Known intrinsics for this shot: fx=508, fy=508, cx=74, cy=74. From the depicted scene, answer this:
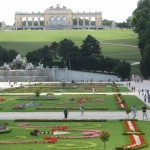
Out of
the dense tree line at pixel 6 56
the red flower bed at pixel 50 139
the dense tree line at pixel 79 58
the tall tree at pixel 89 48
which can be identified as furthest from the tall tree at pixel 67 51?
the red flower bed at pixel 50 139

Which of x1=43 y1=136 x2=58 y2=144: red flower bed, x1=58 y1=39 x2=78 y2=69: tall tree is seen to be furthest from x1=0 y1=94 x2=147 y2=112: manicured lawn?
x1=58 y1=39 x2=78 y2=69: tall tree

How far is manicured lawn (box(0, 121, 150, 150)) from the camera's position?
18.9 meters

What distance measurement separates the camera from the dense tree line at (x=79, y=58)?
82.9 meters

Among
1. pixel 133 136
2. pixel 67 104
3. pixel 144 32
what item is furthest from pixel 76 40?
pixel 133 136

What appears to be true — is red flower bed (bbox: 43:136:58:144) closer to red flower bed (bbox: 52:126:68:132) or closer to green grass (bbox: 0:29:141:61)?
red flower bed (bbox: 52:126:68:132)

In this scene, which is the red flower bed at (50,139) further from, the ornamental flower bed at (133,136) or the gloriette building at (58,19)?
the gloriette building at (58,19)

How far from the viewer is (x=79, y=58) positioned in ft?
288

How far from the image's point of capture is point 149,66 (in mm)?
73688

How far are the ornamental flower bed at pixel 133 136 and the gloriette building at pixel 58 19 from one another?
153706 millimetres

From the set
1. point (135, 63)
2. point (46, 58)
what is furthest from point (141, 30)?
point (46, 58)

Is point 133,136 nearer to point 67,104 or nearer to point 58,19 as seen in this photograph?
point 67,104

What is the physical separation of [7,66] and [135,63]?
23688mm

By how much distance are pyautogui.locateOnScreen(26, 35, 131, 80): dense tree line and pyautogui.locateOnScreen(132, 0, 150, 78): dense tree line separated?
16.2 feet

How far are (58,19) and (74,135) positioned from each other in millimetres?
162687
